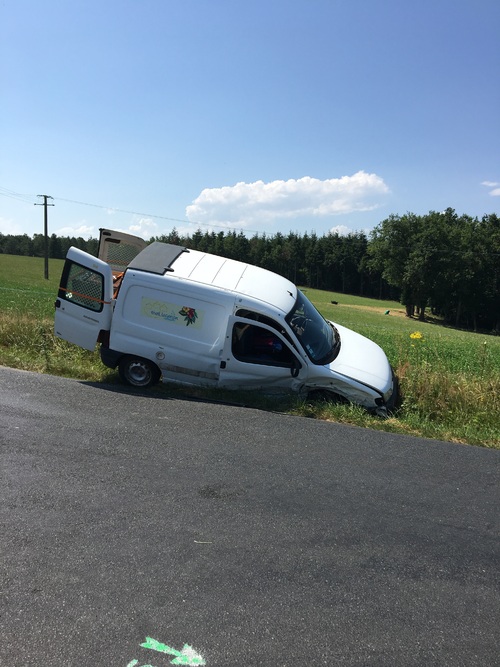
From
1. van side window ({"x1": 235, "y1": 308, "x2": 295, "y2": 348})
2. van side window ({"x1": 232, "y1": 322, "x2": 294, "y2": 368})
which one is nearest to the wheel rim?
van side window ({"x1": 232, "y1": 322, "x2": 294, "y2": 368})

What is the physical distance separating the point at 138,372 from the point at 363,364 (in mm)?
3625

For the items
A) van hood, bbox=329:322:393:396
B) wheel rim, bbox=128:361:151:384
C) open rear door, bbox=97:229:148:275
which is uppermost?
open rear door, bbox=97:229:148:275

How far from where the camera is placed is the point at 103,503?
380cm

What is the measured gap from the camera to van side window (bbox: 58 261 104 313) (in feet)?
25.4

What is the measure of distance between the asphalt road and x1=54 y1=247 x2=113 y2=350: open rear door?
7.92 feet

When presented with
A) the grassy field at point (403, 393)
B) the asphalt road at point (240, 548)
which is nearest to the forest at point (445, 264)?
the grassy field at point (403, 393)

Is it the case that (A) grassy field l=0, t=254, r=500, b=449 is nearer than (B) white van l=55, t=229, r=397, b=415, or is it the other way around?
(A) grassy field l=0, t=254, r=500, b=449

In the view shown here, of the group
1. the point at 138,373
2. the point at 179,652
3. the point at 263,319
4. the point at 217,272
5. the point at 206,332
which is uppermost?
the point at 217,272

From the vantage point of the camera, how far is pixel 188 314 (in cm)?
737

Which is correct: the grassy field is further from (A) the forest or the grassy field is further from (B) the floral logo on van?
(A) the forest

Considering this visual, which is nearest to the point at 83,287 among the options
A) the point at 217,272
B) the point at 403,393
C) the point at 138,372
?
the point at 138,372

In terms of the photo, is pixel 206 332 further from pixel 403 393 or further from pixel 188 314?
pixel 403 393

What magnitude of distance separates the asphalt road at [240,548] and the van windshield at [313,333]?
2015 mm

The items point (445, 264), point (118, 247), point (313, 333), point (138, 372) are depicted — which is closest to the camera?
point (138, 372)
